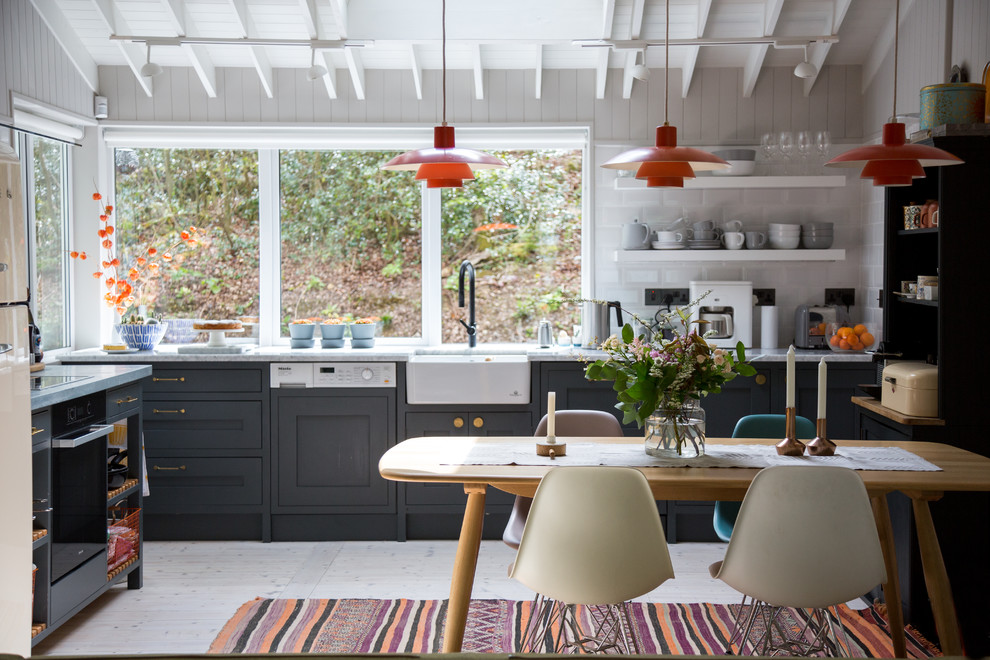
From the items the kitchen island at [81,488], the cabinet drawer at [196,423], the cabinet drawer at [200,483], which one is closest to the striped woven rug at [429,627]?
the kitchen island at [81,488]

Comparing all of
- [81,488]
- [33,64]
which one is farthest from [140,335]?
[81,488]

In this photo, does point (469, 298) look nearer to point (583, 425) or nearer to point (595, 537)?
point (583, 425)

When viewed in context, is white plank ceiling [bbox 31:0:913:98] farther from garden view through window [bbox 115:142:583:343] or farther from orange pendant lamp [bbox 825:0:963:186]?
orange pendant lamp [bbox 825:0:963:186]

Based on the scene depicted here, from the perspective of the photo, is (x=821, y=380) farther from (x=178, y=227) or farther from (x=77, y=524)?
(x=178, y=227)

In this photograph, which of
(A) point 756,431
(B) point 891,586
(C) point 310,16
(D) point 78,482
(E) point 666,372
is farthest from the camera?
(C) point 310,16

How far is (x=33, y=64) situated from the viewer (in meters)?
4.47

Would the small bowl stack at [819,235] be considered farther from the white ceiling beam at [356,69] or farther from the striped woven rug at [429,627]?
the white ceiling beam at [356,69]

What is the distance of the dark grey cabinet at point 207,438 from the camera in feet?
15.3

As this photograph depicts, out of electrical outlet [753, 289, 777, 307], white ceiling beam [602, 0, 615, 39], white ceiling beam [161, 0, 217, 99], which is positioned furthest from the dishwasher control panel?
electrical outlet [753, 289, 777, 307]

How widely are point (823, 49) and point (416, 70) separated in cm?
211

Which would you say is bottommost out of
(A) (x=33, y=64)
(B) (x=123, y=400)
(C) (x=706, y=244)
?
(B) (x=123, y=400)

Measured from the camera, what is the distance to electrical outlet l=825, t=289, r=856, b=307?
16.7ft

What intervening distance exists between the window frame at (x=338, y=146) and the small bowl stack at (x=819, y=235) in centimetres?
117

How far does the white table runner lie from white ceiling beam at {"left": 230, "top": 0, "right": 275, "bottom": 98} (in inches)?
104
